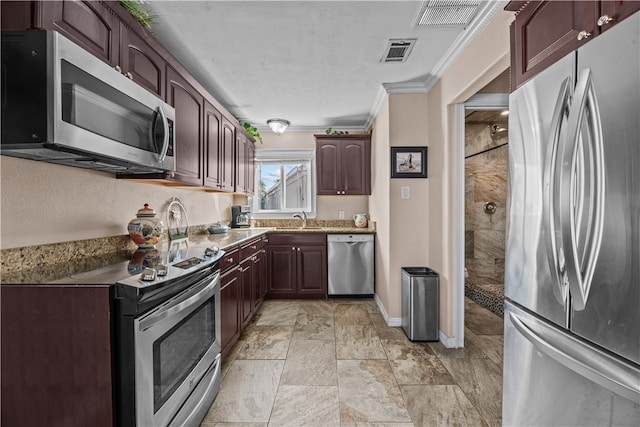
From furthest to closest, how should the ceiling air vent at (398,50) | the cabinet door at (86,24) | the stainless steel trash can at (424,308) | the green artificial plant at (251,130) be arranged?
the green artificial plant at (251,130) < the stainless steel trash can at (424,308) < the ceiling air vent at (398,50) < the cabinet door at (86,24)

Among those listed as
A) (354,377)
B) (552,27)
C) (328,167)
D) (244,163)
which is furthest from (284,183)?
(552,27)

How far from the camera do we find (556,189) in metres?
1.01

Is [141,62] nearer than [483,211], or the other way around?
[141,62]

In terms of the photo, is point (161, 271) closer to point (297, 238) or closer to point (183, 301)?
point (183, 301)

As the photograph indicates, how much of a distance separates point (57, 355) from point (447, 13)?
2715mm

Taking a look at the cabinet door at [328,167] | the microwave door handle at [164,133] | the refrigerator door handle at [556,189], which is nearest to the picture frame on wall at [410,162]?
the cabinet door at [328,167]

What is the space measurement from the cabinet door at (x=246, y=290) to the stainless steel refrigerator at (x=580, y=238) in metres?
2.20

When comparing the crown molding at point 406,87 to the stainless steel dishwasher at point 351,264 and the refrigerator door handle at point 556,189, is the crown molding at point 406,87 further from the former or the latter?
the refrigerator door handle at point 556,189

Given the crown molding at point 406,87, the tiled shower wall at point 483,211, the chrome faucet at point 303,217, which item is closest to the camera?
the crown molding at point 406,87

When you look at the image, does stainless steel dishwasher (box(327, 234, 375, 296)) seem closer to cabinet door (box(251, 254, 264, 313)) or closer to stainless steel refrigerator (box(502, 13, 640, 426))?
cabinet door (box(251, 254, 264, 313))

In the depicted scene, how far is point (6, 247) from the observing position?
1.32 m

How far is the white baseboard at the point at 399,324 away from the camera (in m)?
2.68

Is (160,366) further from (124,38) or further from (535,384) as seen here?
(124,38)

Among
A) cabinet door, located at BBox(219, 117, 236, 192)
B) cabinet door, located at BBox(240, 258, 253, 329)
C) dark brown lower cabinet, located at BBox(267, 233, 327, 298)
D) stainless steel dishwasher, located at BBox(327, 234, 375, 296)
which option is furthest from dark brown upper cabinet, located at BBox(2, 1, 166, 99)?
stainless steel dishwasher, located at BBox(327, 234, 375, 296)
